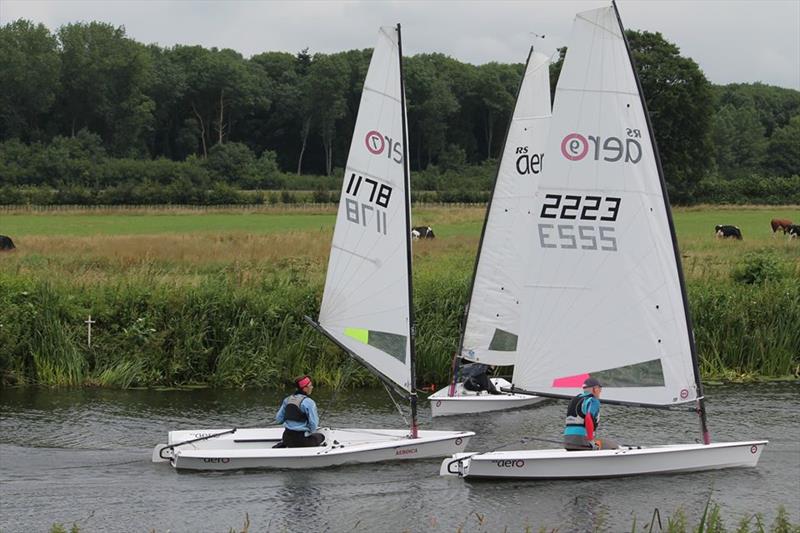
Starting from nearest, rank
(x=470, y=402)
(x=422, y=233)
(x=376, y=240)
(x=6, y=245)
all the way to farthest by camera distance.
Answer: (x=376, y=240), (x=470, y=402), (x=6, y=245), (x=422, y=233)

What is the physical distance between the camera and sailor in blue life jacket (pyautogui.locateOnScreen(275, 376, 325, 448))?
65.5ft

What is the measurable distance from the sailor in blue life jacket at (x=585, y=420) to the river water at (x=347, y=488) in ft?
2.21

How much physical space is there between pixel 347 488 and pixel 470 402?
6.78 meters

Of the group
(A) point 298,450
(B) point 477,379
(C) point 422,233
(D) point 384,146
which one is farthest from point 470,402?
(C) point 422,233

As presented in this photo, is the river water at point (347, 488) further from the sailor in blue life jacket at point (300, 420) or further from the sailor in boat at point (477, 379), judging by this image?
the sailor in boat at point (477, 379)

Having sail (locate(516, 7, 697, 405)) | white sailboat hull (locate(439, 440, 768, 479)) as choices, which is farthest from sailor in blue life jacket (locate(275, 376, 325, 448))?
sail (locate(516, 7, 697, 405))

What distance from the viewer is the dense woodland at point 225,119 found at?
11500cm

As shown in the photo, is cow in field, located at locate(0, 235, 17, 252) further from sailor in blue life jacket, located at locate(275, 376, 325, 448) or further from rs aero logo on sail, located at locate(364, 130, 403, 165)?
rs aero logo on sail, located at locate(364, 130, 403, 165)

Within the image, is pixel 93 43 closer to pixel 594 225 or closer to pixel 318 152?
pixel 318 152

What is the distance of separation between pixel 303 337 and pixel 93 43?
11680 cm

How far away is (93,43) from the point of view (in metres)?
137

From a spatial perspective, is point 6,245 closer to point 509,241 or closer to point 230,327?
point 230,327

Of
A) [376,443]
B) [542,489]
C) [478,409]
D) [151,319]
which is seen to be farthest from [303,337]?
[542,489]

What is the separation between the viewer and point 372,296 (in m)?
20.8
